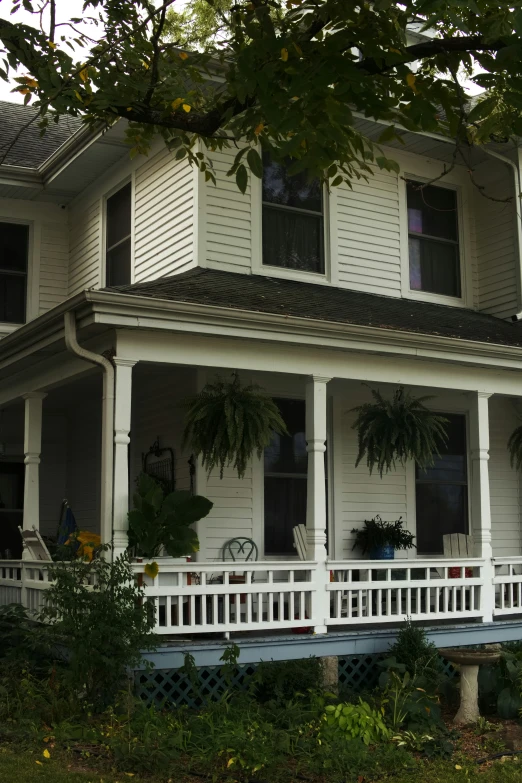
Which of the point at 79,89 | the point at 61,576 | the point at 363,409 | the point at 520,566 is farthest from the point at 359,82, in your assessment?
the point at 520,566

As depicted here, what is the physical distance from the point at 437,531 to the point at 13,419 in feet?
20.0

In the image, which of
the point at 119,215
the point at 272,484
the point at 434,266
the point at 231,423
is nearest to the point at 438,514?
the point at 272,484

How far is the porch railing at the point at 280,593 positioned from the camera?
→ 9031mm

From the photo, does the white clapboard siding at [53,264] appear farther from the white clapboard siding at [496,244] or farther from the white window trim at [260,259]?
the white clapboard siding at [496,244]

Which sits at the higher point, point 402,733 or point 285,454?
point 285,454

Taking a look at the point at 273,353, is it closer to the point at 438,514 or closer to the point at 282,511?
the point at 282,511

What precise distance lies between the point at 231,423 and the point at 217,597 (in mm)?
1724

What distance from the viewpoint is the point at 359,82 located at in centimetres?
608

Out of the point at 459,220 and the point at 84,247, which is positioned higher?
the point at 459,220

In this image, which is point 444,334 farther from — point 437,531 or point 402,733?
point 402,733

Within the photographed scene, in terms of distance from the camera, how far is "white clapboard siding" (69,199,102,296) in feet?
46.9

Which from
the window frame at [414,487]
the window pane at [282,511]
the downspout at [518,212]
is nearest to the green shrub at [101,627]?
the window pane at [282,511]

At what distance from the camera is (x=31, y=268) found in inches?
585

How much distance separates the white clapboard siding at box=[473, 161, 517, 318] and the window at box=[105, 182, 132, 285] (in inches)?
202
